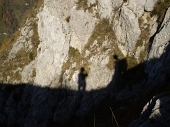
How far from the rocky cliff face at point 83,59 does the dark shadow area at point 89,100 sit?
0.11m

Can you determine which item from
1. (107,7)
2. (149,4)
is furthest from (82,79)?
(149,4)

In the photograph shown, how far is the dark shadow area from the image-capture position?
2014 centimetres

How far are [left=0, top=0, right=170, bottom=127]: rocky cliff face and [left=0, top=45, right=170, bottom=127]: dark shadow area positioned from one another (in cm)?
11

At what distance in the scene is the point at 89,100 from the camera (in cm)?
2802

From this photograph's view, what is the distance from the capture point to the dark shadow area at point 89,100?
20141mm

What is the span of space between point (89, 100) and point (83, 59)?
6.59m

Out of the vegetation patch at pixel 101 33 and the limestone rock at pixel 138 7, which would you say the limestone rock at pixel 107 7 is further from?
the limestone rock at pixel 138 7

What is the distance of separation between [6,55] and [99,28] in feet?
67.6

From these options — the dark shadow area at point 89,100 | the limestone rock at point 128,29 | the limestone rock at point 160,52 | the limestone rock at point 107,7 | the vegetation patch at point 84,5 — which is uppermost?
the vegetation patch at point 84,5

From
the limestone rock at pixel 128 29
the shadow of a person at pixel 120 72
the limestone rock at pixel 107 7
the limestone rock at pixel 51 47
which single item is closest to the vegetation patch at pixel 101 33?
the limestone rock at pixel 107 7

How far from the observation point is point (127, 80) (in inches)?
1014

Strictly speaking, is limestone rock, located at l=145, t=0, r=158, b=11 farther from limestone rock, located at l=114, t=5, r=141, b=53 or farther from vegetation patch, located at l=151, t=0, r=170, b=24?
limestone rock, located at l=114, t=5, r=141, b=53

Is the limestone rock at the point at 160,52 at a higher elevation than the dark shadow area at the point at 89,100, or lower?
higher

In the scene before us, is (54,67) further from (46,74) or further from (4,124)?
(4,124)
